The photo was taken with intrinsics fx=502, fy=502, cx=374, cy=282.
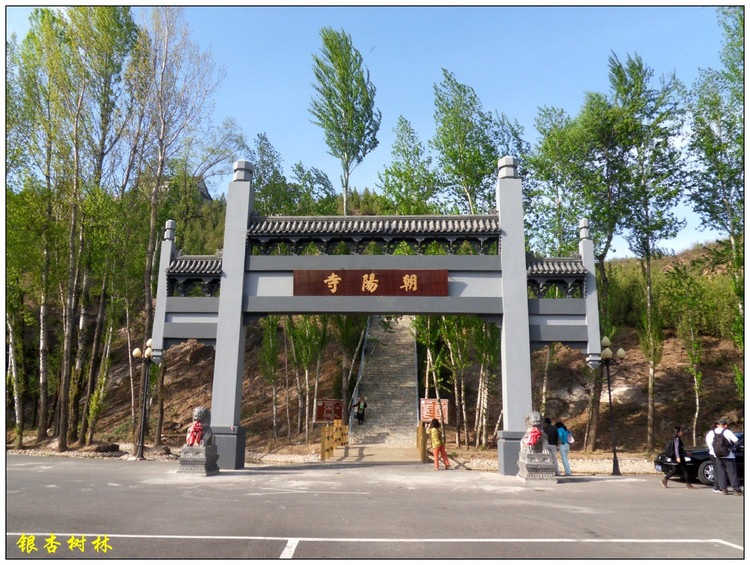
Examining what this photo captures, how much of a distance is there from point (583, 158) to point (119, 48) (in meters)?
16.9

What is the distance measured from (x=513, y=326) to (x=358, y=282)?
4.03 metres

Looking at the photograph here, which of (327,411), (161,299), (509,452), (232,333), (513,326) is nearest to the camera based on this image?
(509,452)

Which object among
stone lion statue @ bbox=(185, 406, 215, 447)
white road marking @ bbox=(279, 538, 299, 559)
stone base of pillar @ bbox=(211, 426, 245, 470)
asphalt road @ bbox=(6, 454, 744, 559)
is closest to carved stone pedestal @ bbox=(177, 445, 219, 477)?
stone lion statue @ bbox=(185, 406, 215, 447)

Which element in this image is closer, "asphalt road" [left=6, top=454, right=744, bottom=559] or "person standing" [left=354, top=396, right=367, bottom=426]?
"asphalt road" [left=6, top=454, right=744, bottom=559]

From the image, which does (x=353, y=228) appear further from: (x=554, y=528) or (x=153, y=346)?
(x=554, y=528)

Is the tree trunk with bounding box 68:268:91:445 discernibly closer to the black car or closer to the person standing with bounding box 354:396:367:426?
the person standing with bounding box 354:396:367:426

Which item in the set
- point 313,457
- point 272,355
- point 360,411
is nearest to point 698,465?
point 313,457

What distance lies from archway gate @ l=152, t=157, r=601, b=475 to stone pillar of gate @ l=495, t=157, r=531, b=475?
0.02 metres

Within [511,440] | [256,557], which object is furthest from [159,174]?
[256,557]

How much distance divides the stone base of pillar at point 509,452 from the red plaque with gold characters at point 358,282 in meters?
4.15

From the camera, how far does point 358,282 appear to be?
42.5ft

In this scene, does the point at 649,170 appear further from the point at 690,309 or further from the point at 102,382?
the point at 102,382

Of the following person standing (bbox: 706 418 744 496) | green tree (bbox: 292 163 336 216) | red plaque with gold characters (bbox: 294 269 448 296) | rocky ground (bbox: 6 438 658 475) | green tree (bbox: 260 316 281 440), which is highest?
green tree (bbox: 292 163 336 216)

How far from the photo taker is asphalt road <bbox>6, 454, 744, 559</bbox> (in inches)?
209
